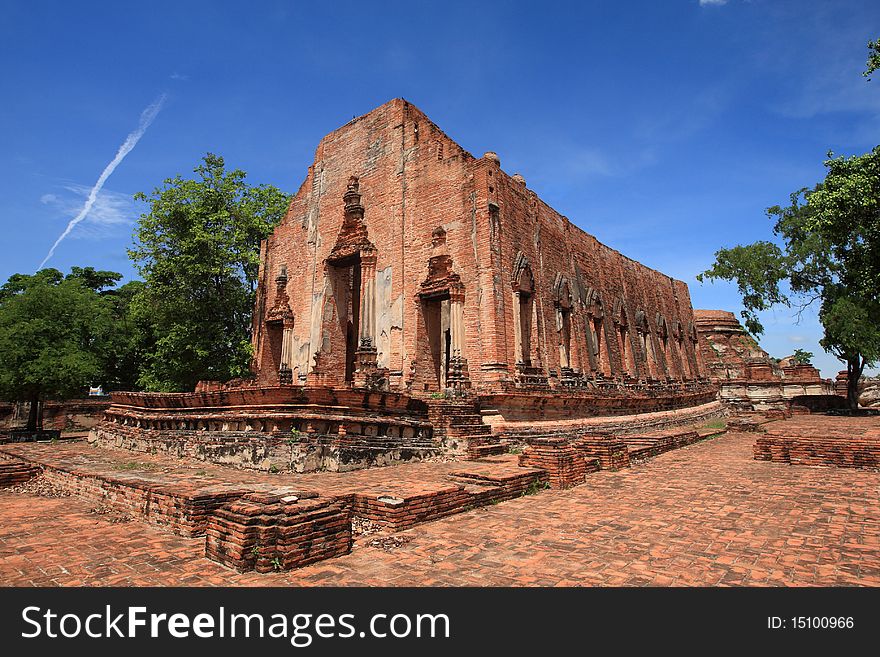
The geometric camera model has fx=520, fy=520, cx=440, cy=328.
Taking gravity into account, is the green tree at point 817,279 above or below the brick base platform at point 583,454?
above

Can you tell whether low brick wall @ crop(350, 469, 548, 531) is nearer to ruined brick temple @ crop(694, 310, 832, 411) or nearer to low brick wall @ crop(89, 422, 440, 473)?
low brick wall @ crop(89, 422, 440, 473)

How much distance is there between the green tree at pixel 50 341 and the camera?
16.2 meters

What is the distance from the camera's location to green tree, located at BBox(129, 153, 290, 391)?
20.5m

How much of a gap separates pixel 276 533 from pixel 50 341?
17.7 m

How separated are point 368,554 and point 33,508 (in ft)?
15.2

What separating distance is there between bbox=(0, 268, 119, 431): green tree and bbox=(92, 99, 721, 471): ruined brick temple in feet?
9.43

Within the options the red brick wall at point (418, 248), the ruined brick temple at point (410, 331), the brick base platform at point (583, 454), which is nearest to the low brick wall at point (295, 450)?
the ruined brick temple at point (410, 331)

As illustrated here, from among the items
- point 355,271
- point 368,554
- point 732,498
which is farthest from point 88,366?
point 732,498

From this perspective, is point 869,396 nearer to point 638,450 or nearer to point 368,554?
point 638,450

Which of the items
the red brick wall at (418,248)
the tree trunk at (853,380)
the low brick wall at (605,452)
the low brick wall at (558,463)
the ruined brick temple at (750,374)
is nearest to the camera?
the low brick wall at (558,463)

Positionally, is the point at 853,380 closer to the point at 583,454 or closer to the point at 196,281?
the point at 583,454

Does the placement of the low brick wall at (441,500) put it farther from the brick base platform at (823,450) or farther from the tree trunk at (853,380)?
the tree trunk at (853,380)

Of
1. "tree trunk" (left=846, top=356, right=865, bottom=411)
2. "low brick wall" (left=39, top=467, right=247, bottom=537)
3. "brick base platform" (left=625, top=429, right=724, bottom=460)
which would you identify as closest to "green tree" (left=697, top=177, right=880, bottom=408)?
"tree trunk" (left=846, top=356, right=865, bottom=411)

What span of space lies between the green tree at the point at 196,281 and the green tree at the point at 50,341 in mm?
2183
